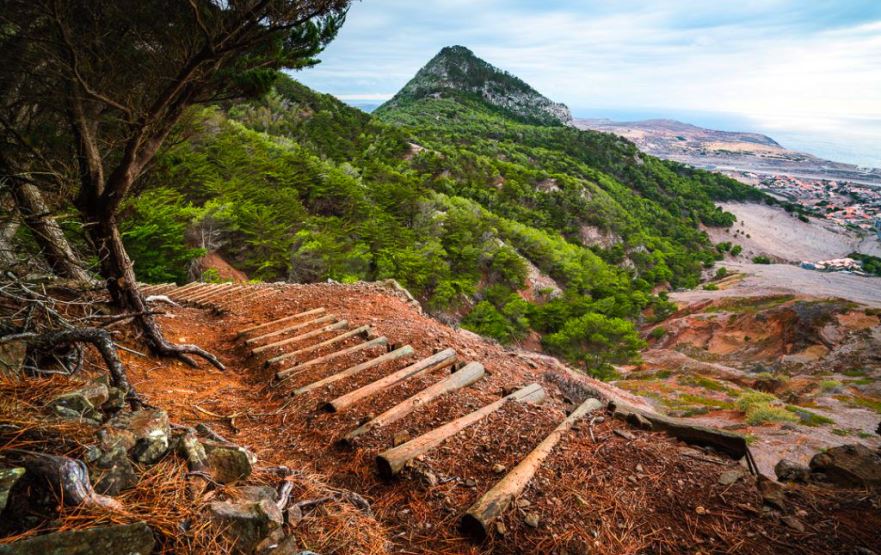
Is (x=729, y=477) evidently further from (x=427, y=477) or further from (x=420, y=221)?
(x=420, y=221)

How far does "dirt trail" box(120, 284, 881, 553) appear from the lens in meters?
2.70

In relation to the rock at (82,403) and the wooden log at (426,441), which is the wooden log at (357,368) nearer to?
the wooden log at (426,441)

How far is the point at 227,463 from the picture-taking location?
7.83ft

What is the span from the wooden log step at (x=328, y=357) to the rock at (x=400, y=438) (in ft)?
5.77

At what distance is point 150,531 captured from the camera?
63.3 inches

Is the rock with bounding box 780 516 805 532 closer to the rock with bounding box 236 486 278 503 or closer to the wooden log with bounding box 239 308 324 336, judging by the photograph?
the rock with bounding box 236 486 278 503

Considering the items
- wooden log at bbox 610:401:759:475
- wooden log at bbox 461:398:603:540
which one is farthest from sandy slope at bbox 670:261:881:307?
wooden log at bbox 461:398:603:540

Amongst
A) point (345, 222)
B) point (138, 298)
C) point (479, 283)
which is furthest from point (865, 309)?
point (138, 298)

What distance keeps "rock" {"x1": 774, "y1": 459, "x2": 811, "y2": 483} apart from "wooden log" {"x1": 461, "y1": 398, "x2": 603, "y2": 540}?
2.14 metres

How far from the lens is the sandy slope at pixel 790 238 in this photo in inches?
3163

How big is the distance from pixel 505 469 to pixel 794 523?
1.95 meters

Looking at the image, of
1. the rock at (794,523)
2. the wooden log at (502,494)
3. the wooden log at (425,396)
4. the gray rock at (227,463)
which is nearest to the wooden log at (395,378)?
the wooden log at (425,396)

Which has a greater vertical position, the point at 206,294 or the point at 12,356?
the point at 12,356

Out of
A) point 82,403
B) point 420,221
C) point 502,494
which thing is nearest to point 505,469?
point 502,494
